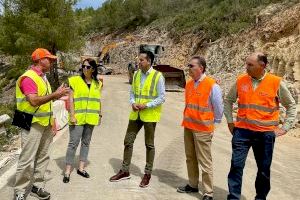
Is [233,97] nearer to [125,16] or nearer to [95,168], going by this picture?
[95,168]

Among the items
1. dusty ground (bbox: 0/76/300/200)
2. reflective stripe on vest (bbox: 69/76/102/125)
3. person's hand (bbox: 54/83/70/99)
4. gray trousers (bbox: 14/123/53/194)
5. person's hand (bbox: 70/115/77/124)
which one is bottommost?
dusty ground (bbox: 0/76/300/200)

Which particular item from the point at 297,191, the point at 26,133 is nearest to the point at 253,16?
the point at 297,191

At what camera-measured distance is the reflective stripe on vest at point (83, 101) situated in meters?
7.59

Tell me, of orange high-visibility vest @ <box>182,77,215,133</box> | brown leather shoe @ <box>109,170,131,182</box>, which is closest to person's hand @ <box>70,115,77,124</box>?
brown leather shoe @ <box>109,170,131,182</box>

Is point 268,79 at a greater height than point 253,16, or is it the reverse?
point 253,16

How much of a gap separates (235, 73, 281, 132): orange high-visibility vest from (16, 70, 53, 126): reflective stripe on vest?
2.69 metres

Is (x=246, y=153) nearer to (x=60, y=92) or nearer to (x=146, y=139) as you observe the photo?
(x=146, y=139)

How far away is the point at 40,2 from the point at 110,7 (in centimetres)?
4256

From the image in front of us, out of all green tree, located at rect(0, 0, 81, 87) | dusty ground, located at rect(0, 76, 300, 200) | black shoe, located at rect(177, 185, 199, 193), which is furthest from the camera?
green tree, located at rect(0, 0, 81, 87)

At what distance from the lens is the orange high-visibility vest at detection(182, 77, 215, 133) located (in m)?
6.68

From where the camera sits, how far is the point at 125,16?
222 feet

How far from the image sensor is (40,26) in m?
33.5

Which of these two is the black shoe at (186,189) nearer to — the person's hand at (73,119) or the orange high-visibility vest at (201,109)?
the orange high-visibility vest at (201,109)

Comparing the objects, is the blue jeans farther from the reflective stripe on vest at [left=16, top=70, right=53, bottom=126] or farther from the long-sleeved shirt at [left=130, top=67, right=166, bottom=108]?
the reflective stripe on vest at [left=16, top=70, right=53, bottom=126]
